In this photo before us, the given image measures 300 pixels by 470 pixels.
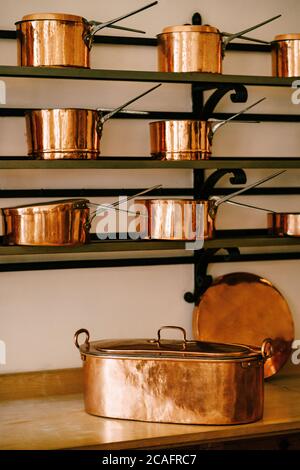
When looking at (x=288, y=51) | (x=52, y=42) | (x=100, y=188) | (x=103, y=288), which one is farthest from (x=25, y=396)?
(x=288, y=51)

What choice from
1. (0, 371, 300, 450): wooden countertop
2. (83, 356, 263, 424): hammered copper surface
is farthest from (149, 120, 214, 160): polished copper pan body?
(0, 371, 300, 450): wooden countertop

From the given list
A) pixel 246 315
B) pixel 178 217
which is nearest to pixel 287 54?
pixel 178 217

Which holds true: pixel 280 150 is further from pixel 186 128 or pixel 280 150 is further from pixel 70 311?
pixel 70 311

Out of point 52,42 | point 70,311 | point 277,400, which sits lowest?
point 277,400

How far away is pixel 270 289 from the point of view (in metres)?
3.11

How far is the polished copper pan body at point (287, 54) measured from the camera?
111 inches

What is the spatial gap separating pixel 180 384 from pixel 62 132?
84cm

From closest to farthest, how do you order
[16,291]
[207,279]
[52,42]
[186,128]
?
[52,42], [186,128], [16,291], [207,279]

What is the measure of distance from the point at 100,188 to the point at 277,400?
939 mm

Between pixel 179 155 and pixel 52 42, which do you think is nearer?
pixel 52 42

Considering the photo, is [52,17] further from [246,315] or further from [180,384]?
[246,315]

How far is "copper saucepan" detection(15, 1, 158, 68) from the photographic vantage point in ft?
8.18

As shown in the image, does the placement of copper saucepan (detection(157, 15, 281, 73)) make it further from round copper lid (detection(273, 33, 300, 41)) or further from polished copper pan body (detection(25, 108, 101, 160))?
polished copper pan body (detection(25, 108, 101, 160))

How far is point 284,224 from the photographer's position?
2838 millimetres
